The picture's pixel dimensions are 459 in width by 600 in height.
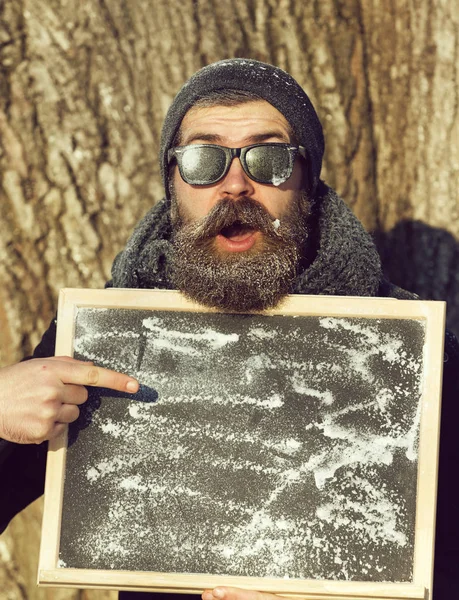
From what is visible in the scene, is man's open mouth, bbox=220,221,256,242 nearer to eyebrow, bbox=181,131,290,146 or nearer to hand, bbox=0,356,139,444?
eyebrow, bbox=181,131,290,146

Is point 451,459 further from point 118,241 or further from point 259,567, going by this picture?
point 118,241

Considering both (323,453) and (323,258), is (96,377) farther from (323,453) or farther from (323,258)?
(323,258)

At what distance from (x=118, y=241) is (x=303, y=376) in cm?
144

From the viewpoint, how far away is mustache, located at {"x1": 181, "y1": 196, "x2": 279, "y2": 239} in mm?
2320

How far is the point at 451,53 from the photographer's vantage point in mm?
3344

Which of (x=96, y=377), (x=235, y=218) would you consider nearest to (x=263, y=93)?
(x=235, y=218)

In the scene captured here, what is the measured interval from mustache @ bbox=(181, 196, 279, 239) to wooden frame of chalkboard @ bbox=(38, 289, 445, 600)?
12.0 inches

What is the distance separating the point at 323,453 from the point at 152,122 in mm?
1796

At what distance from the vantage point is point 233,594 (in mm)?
1944

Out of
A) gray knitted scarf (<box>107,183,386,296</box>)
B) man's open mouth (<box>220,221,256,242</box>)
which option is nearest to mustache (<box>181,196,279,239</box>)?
man's open mouth (<box>220,221,256,242</box>)

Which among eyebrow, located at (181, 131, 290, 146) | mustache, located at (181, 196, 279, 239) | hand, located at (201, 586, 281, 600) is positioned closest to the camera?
hand, located at (201, 586, 281, 600)

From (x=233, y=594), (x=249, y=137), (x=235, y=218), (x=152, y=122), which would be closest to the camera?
Answer: (x=233, y=594)

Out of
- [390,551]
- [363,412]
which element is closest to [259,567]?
[390,551]

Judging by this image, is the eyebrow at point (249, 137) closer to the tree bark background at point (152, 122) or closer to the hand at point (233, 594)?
the tree bark background at point (152, 122)
